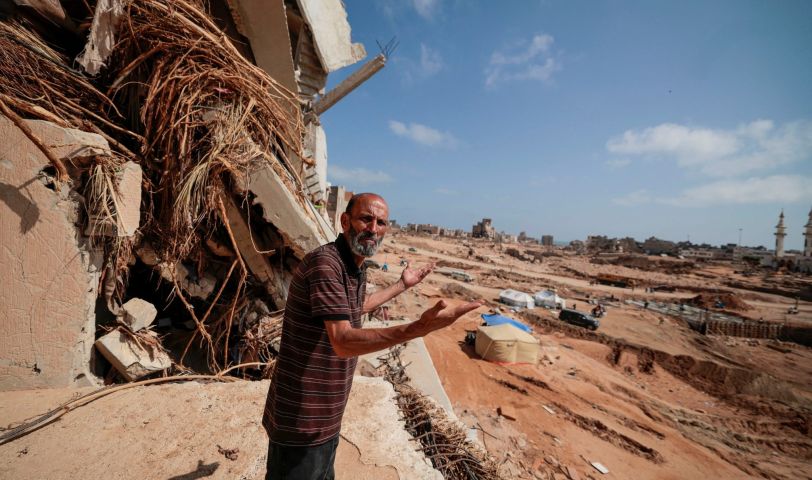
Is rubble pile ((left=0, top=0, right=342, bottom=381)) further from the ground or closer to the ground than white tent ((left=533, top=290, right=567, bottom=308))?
further from the ground

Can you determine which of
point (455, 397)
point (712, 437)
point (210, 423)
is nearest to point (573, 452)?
point (455, 397)

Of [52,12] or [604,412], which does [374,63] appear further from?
[604,412]

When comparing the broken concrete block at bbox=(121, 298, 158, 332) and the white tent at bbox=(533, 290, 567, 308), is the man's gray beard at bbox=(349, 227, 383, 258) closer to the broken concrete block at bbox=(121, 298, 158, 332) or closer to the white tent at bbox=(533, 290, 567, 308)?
the broken concrete block at bbox=(121, 298, 158, 332)

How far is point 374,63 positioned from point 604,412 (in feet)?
31.1

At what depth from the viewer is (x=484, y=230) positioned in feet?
203

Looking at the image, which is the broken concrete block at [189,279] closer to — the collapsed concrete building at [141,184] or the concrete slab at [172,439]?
the collapsed concrete building at [141,184]

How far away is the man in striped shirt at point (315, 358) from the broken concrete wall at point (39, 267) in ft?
7.50

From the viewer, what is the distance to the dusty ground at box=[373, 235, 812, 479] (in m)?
6.00

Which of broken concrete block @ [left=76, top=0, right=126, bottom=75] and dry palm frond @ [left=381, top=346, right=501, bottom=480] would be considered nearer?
dry palm frond @ [left=381, top=346, right=501, bottom=480]

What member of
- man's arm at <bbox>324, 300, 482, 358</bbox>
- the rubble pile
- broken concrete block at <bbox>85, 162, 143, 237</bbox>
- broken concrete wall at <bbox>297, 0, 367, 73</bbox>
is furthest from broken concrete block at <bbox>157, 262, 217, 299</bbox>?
broken concrete wall at <bbox>297, 0, 367, 73</bbox>

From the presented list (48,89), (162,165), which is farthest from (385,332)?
(48,89)

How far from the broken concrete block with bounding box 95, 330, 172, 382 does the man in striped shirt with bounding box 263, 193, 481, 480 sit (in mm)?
2266

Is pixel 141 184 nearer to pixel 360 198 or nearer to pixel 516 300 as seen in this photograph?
pixel 360 198

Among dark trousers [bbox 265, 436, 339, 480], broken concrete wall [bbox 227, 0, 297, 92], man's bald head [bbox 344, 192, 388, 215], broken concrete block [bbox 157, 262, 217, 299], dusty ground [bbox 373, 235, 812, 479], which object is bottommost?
dusty ground [bbox 373, 235, 812, 479]
